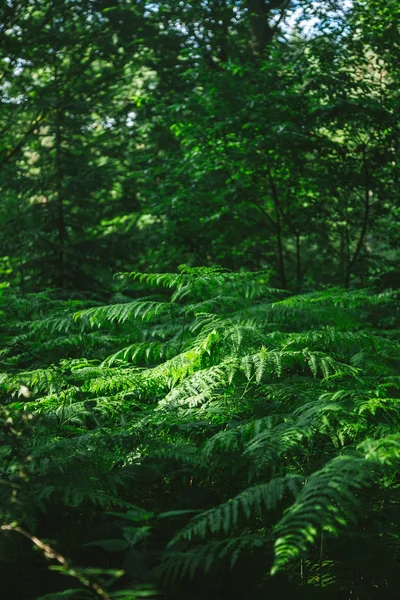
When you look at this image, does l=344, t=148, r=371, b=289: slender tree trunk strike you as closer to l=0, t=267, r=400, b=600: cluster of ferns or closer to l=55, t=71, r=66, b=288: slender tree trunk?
l=55, t=71, r=66, b=288: slender tree trunk

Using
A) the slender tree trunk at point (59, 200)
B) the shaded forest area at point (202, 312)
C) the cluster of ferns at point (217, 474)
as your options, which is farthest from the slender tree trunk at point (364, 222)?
the cluster of ferns at point (217, 474)

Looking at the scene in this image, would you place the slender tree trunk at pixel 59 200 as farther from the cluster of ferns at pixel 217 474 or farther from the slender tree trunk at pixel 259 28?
the slender tree trunk at pixel 259 28

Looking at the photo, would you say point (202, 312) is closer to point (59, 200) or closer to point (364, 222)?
point (59, 200)

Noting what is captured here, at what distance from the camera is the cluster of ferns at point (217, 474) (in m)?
1.99

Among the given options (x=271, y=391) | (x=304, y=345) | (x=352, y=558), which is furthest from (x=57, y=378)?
(x=352, y=558)

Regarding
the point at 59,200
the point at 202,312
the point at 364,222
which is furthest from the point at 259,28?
the point at 202,312

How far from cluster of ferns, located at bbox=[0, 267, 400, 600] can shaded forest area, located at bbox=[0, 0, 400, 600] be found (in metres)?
0.02

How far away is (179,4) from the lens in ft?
38.6

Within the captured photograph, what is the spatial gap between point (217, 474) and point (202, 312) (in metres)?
1.40

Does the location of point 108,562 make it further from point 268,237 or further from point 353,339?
point 268,237

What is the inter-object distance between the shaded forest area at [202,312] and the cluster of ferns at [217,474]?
0.02 metres

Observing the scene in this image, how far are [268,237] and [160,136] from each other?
11.3ft

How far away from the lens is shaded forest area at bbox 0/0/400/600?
2178mm

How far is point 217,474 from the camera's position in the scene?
9.28 ft
